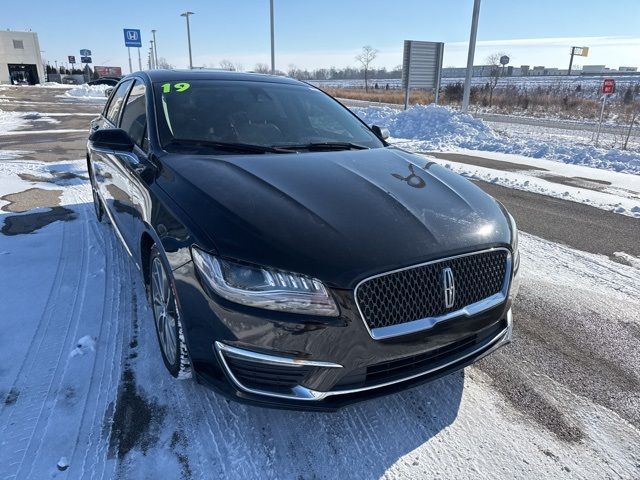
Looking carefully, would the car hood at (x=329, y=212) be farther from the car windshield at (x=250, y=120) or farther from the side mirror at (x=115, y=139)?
the side mirror at (x=115, y=139)

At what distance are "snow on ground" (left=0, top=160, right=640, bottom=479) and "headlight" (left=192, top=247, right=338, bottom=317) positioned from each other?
29.9 inches

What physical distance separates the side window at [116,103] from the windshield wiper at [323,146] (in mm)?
2000

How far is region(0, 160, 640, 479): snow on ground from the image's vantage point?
207 cm

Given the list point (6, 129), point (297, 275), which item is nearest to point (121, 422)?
point (297, 275)

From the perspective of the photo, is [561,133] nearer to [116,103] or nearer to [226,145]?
[116,103]

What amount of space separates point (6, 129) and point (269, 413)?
15.4m

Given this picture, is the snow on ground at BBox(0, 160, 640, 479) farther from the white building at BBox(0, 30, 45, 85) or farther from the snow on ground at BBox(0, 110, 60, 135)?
the white building at BBox(0, 30, 45, 85)

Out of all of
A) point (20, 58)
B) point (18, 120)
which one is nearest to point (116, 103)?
point (18, 120)

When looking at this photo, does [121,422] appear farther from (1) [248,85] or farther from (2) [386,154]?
(1) [248,85]

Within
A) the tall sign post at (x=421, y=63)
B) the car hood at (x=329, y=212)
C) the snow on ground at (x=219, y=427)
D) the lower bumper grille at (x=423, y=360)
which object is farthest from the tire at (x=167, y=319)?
the tall sign post at (x=421, y=63)

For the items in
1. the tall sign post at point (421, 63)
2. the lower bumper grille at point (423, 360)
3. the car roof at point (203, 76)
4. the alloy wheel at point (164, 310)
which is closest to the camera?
the lower bumper grille at point (423, 360)

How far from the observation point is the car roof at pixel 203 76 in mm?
3664

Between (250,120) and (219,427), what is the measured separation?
2.14 meters

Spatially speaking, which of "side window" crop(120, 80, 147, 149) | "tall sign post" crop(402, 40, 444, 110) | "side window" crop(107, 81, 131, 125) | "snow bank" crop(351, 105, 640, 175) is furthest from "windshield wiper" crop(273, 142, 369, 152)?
"tall sign post" crop(402, 40, 444, 110)
